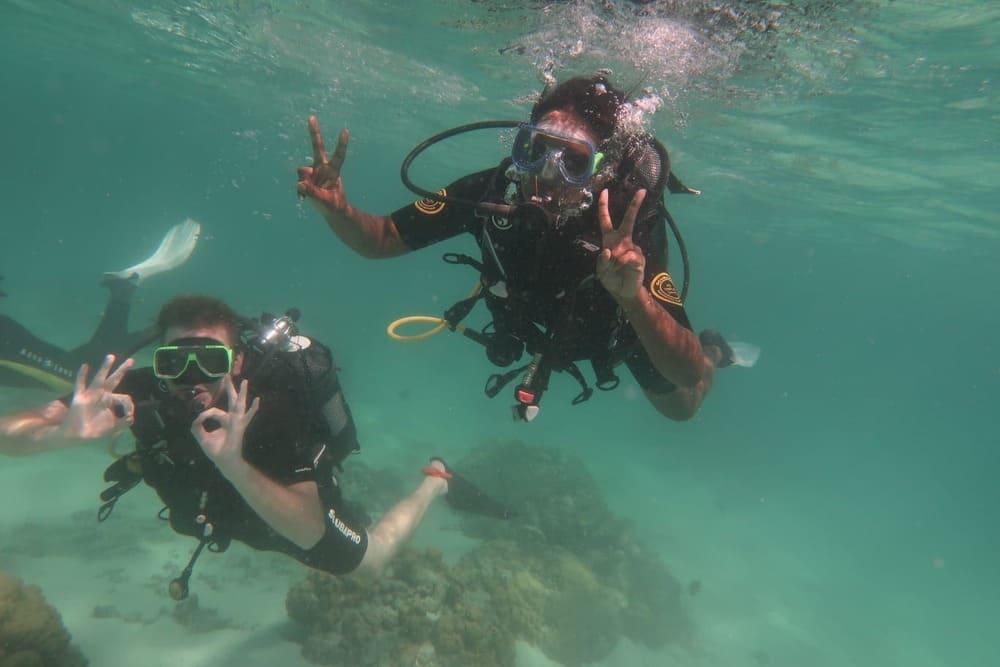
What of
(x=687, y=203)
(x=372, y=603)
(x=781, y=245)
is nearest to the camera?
(x=372, y=603)

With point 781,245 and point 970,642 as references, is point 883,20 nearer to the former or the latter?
point 970,642

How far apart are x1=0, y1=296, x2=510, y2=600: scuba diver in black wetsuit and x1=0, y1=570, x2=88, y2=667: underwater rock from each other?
54.0 inches

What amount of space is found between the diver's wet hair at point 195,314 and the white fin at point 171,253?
35.0 feet

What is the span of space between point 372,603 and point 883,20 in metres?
13.1

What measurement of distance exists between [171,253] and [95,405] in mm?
13222

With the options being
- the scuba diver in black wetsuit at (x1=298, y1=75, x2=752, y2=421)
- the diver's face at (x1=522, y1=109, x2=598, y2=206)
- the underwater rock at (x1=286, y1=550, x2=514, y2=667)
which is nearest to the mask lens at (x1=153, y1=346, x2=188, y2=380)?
the scuba diver in black wetsuit at (x1=298, y1=75, x2=752, y2=421)


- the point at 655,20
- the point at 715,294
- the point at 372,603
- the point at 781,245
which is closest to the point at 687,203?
the point at 781,245

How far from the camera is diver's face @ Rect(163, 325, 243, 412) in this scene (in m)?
3.86

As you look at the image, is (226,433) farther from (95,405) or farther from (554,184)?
(554,184)

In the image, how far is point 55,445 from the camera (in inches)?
152

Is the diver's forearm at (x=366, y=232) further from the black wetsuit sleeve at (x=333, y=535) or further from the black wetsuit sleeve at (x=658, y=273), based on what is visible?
the black wetsuit sleeve at (x=658, y=273)

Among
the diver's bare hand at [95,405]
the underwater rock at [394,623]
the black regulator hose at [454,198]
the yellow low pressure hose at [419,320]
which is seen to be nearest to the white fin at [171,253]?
the underwater rock at [394,623]

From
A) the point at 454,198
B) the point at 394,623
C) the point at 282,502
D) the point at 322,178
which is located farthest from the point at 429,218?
the point at 394,623

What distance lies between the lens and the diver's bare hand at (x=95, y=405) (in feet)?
12.0
